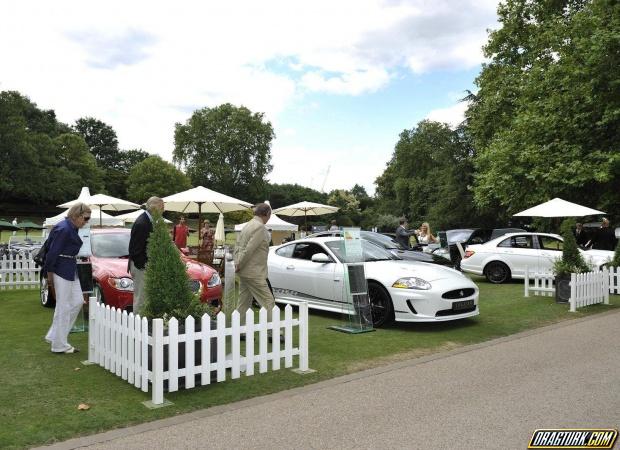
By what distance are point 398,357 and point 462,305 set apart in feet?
7.31

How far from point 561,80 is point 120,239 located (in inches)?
710

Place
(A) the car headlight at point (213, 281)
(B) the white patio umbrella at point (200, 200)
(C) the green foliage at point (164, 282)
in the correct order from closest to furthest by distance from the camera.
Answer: (C) the green foliage at point (164, 282) < (A) the car headlight at point (213, 281) < (B) the white patio umbrella at point (200, 200)

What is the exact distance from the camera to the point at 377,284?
8.70 meters

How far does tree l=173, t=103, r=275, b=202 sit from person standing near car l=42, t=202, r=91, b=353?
77.3 m

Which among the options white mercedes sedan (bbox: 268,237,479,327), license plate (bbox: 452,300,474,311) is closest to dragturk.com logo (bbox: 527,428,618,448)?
white mercedes sedan (bbox: 268,237,479,327)

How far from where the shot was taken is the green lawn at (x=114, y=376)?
14.8 feet

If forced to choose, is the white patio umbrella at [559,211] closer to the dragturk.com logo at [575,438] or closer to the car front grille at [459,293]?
the car front grille at [459,293]

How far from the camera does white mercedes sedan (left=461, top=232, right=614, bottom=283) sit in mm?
14828

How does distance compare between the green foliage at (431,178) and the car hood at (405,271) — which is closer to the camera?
the car hood at (405,271)

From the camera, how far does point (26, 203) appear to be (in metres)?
70.9

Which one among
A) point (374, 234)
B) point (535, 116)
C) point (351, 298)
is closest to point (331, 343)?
point (351, 298)

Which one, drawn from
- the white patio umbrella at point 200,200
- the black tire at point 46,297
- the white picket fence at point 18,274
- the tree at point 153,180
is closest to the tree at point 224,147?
the tree at point 153,180

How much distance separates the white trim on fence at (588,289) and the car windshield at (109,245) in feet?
28.2

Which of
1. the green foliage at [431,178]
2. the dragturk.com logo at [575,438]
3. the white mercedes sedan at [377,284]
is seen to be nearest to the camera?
the dragturk.com logo at [575,438]
